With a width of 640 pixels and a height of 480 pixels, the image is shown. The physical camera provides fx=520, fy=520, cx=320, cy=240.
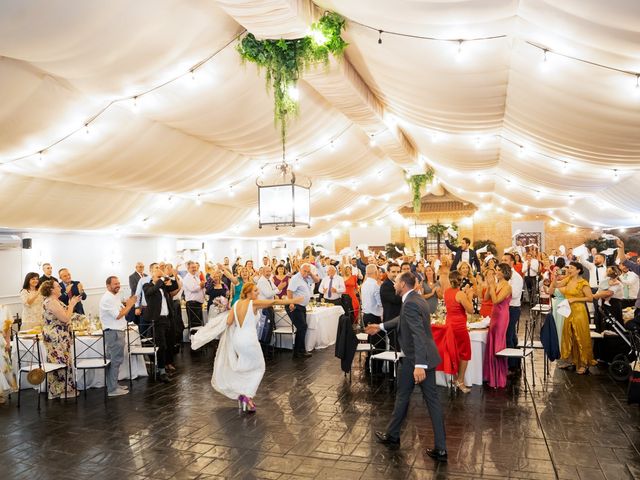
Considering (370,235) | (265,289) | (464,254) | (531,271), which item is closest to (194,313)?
(265,289)

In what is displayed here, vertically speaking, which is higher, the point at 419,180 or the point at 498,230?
the point at 419,180

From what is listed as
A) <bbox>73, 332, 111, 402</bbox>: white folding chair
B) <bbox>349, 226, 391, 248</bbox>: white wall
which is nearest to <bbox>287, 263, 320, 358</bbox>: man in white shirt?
<bbox>73, 332, 111, 402</bbox>: white folding chair

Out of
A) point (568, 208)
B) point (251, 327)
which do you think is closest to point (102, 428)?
point (251, 327)

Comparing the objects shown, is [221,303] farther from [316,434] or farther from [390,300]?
[316,434]

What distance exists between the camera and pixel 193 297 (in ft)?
34.5

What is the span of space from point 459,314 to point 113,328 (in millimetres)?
4470

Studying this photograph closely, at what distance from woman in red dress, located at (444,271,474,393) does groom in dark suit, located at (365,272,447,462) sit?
1615mm

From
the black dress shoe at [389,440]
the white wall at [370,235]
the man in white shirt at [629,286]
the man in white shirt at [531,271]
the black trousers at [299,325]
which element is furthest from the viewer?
the white wall at [370,235]

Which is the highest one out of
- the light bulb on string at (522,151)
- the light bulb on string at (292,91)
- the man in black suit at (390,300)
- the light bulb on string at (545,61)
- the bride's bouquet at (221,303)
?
the light bulb on string at (292,91)

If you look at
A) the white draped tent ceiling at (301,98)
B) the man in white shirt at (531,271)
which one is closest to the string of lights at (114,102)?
the white draped tent ceiling at (301,98)

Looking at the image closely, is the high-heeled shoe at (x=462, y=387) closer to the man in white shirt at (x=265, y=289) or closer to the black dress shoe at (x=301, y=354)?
the black dress shoe at (x=301, y=354)

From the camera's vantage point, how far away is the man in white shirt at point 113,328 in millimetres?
6789

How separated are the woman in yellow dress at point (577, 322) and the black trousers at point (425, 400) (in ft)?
12.4

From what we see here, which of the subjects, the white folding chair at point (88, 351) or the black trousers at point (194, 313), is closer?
the white folding chair at point (88, 351)
